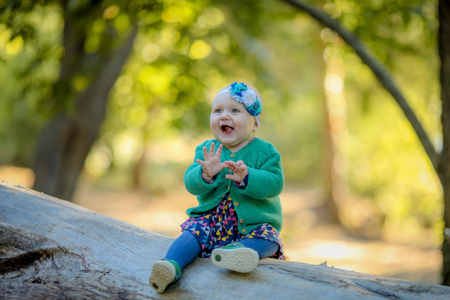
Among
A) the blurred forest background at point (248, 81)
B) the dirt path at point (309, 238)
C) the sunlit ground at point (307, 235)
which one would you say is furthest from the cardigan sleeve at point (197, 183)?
the dirt path at point (309, 238)

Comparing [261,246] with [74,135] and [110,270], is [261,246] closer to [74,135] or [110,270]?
[110,270]

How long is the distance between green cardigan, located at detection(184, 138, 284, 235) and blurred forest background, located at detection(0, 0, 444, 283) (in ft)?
7.42

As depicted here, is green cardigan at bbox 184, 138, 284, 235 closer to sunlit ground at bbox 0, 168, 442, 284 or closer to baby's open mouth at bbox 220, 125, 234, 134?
baby's open mouth at bbox 220, 125, 234, 134

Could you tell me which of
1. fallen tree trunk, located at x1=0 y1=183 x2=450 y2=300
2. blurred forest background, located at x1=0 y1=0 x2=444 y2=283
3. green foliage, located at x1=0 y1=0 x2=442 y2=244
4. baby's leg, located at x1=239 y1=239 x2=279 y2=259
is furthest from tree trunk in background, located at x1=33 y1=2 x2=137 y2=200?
baby's leg, located at x1=239 y1=239 x2=279 y2=259

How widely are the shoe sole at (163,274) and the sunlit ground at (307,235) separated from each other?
3.98 meters

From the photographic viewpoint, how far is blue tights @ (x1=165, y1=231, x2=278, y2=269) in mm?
2141

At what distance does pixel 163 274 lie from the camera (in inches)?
79.0

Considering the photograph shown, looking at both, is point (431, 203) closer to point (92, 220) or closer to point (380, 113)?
point (380, 113)

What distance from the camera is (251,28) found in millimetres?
6496

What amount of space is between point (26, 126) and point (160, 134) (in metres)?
4.33

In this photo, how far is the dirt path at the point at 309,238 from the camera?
8523mm

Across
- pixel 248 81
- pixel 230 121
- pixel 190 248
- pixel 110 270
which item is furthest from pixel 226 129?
pixel 248 81

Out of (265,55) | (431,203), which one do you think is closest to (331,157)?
(431,203)

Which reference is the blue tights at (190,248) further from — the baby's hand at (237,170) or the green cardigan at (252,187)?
the baby's hand at (237,170)
